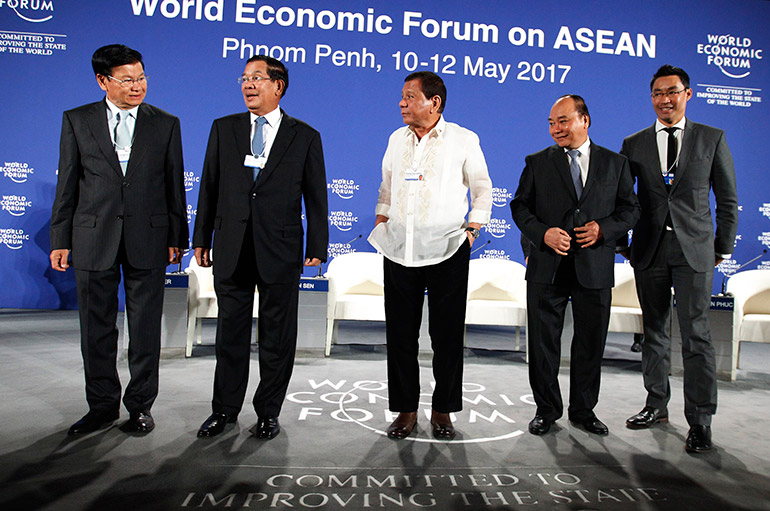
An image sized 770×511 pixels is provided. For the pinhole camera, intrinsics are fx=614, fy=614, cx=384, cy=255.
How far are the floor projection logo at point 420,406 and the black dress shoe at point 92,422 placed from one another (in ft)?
2.75

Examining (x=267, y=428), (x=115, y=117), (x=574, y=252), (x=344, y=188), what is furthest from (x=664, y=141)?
(x=344, y=188)

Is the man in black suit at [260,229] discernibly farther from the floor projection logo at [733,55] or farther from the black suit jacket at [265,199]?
the floor projection logo at [733,55]

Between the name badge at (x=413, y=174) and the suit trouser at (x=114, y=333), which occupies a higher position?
the name badge at (x=413, y=174)

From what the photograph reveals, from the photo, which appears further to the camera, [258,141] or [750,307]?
[750,307]

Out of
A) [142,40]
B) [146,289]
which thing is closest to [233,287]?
[146,289]

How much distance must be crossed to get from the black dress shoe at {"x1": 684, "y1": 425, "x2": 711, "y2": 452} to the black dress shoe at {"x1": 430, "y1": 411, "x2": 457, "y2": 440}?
100 cm

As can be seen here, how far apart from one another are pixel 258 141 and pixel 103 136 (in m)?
0.65

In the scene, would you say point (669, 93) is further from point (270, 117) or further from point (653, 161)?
point (270, 117)

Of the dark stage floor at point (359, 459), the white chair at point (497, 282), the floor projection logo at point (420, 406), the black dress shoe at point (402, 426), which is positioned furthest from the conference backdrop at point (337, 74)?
the black dress shoe at point (402, 426)

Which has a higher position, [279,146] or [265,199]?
[279,146]

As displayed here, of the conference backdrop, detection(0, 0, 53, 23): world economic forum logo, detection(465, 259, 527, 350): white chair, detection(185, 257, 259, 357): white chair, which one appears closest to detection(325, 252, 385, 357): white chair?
detection(185, 257, 259, 357): white chair

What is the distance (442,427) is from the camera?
2.71m

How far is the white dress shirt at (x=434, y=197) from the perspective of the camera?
266 centimetres

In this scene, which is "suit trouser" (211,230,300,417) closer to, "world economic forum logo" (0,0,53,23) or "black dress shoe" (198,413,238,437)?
"black dress shoe" (198,413,238,437)
